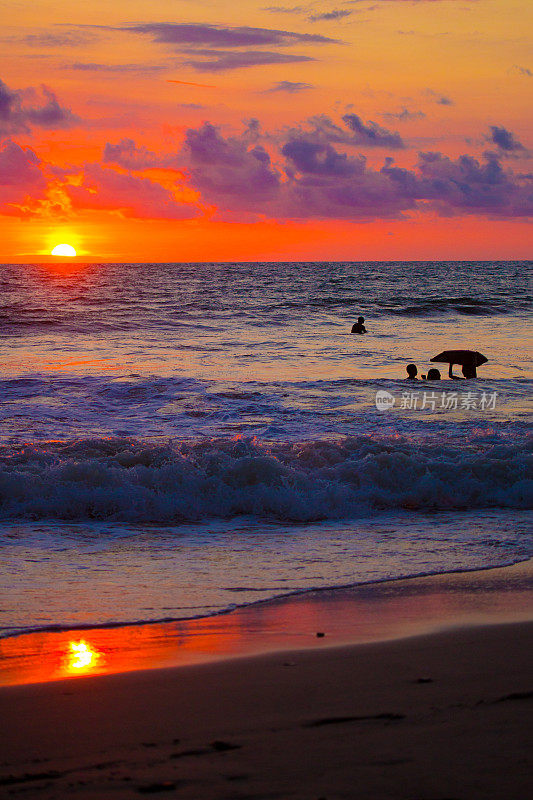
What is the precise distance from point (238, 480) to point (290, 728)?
18.9 ft

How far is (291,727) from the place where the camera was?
3262 millimetres

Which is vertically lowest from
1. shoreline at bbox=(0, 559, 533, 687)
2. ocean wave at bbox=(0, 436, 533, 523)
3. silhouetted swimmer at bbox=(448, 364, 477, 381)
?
shoreline at bbox=(0, 559, 533, 687)

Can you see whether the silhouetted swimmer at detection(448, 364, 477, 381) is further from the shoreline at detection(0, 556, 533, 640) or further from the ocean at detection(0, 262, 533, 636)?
the shoreline at detection(0, 556, 533, 640)

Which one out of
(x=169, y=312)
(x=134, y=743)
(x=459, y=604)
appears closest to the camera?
(x=134, y=743)

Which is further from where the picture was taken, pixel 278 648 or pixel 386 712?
pixel 278 648

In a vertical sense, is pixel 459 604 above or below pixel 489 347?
below

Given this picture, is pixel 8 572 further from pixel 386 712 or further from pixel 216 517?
pixel 386 712

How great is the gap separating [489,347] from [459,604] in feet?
73.9

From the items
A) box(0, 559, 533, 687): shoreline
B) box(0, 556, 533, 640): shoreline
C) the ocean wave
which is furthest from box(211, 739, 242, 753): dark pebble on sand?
the ocean wave

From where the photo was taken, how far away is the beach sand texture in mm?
2805

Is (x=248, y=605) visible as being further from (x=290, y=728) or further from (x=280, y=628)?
(x=290, y=728)

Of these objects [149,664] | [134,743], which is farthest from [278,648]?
[134,743]

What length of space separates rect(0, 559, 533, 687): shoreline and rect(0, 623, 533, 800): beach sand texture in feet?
0.73

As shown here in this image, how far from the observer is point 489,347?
26438 millimetres
